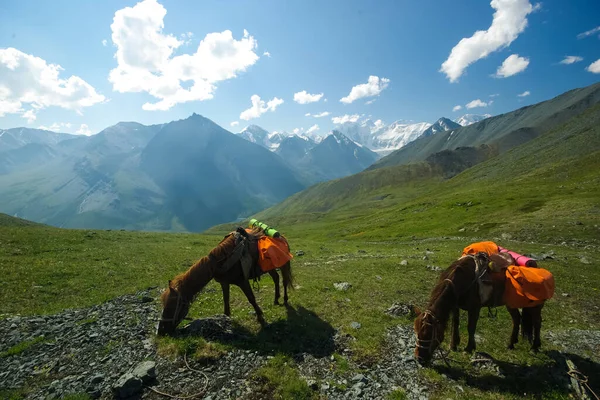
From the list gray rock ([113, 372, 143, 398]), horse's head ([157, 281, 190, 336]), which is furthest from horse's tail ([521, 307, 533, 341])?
gray rock ([113, 372, 143, 398])

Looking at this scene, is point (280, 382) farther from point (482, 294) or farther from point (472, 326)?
point (482, 294)

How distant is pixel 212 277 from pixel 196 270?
0.70m

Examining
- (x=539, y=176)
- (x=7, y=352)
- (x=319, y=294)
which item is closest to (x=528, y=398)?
(x=319, y=294)

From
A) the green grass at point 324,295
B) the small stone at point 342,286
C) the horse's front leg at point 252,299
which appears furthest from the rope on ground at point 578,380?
the horse's front leg at point 252,299

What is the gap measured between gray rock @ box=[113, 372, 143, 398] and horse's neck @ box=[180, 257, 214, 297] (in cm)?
319

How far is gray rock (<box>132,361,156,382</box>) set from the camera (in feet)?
26.1

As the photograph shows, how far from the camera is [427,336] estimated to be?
852cm

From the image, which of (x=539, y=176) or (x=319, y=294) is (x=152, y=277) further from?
(x=539, y=176)

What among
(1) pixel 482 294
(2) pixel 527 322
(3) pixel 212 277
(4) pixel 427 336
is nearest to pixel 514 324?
(2) pixel 527 322

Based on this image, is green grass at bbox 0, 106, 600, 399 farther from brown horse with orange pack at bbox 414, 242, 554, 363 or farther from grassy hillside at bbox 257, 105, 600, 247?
brown horse with orange pack at bbox 414, 242, 554, 363

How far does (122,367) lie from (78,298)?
28.5 ft

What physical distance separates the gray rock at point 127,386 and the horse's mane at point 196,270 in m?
2.76

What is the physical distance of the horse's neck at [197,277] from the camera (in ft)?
35.3

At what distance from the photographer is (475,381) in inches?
329
